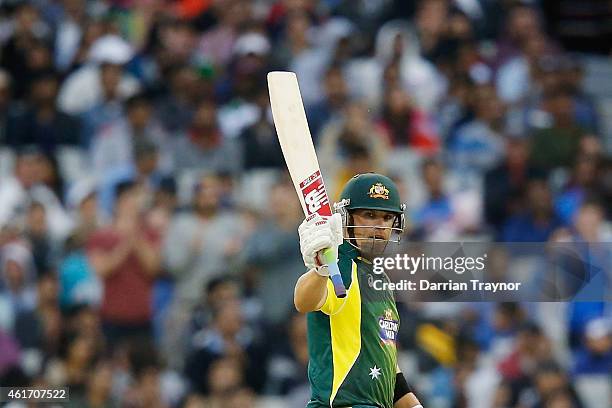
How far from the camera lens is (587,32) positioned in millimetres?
11742

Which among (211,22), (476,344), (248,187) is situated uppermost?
(211,22)

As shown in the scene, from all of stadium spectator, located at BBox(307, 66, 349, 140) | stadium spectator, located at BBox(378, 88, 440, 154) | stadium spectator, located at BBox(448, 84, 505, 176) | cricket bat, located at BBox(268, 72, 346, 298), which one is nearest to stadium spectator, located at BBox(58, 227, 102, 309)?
stadium spectator, located at BBox(307, 66, 349, 140)

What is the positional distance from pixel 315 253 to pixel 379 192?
0.64m

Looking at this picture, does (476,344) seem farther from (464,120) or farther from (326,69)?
(326,69)

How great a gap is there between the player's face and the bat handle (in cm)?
34

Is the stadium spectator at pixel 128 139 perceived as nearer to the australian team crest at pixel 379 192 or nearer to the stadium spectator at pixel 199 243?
the stadium spectator at pixel 199 243

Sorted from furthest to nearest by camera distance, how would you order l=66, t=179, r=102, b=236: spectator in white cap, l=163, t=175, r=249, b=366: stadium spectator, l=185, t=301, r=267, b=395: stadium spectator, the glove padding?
l=66, t=179, r=102, b=236: spectator in white cap, l=163, t=175, r=249, b=366: stadium spectator, l=185, t=301, r=267, b=395: stadium spectator, the glove padding

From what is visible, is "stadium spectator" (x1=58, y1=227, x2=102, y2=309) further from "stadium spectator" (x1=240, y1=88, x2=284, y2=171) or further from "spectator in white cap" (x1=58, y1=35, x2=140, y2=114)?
"spectator in white cap" (x1=58, y1=35, x2=140, y2=114)

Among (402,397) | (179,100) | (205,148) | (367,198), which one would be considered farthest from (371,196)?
(179,100)

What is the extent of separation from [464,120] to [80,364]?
3665mm

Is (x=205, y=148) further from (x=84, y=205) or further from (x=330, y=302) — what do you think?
(x=330, y=302)

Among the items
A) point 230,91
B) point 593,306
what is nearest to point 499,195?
point 593,306

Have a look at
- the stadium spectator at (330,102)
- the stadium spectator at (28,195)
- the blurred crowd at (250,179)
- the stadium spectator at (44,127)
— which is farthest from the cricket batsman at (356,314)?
the stadium spectator at (44,127)

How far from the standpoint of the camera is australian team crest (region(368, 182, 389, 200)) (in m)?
4.83
